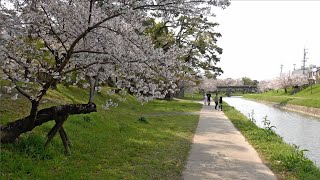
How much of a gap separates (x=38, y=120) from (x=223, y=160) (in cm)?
501

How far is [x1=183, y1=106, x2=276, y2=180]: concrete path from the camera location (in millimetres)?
7631

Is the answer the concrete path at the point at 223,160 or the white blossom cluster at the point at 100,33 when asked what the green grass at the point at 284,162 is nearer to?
the concrete path at the point at 223,160

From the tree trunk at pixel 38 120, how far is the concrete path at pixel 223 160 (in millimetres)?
2948

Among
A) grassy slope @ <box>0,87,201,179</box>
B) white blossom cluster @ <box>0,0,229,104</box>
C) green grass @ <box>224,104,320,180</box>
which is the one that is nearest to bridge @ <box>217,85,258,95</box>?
green grass @ <box>224,104,320,180</box>

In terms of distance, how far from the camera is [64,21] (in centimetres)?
736

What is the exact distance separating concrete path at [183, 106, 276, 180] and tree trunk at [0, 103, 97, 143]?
9.67 feet

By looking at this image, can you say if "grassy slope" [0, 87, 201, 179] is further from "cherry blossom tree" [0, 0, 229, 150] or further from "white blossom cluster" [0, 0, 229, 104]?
"white blossom cluster" [0, 0, 229, 104]

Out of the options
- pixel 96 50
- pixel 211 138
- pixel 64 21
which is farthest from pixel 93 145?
pixel 211 138

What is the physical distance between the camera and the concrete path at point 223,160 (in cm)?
763

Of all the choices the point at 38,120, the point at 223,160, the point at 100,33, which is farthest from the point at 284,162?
the point at 38,120

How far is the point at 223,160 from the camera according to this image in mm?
9094

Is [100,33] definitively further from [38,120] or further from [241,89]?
[241,89]

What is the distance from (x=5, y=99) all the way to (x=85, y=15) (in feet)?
20.2

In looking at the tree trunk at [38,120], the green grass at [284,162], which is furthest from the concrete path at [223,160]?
the tree trunk at [38,120]
